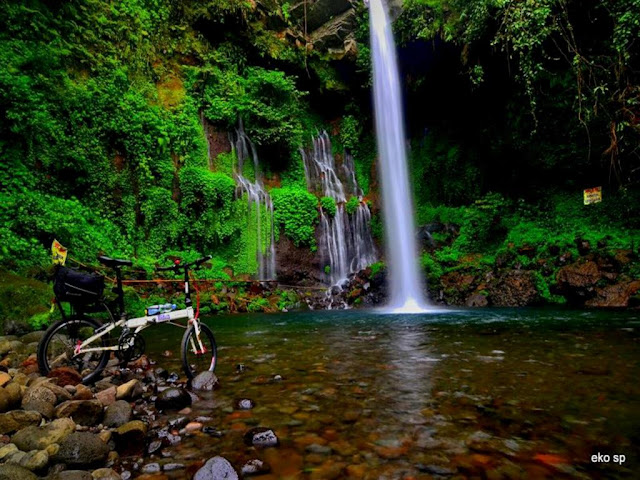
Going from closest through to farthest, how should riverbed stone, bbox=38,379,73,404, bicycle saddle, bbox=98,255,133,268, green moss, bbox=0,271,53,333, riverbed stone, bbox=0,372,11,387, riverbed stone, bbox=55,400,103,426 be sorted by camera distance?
riverbed stone, bbox=55,400,103,426, riverbed stone, bbox=38,379,73,404, riverbed stone, bbox=0,372,11,387, bicycle saddle, bbox=98,255,133,268, green moss, bbox=0,271,53,333

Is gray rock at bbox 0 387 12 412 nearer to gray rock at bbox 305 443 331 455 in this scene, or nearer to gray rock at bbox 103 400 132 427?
gray rock at bbox 103 400 132 427

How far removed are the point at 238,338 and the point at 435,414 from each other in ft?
14.9

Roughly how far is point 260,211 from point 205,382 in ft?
41.9

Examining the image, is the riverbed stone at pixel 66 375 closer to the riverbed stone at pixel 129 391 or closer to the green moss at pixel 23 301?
the riverbed stone at pixel 129 391

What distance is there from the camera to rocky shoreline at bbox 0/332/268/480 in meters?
1.88

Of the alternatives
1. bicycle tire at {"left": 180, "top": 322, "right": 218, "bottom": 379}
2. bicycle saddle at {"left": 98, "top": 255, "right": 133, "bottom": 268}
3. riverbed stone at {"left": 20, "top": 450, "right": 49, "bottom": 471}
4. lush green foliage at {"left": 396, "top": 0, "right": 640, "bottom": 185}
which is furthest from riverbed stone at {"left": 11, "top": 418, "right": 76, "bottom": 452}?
lush green foliage at {"left": 396, "top": 0, "right": 640, "bottom": 185}

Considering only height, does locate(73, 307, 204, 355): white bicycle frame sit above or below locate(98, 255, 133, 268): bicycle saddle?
below

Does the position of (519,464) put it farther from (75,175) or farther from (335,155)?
(335,155)

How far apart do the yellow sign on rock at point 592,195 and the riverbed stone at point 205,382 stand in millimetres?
14792

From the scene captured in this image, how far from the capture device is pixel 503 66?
13.6 meters

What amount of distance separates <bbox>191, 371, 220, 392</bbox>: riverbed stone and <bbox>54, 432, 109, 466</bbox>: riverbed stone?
4.28 ft

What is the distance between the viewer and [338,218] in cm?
1736

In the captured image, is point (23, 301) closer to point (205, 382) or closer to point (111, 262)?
point (111, 262)

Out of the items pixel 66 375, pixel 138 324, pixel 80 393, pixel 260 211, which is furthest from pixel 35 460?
pixel 260 211
